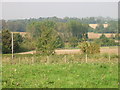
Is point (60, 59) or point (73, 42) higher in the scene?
point (60, 59)

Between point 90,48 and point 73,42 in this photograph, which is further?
point 73,42

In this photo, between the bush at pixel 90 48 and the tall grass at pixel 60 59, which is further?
the bush at pixel 90 48

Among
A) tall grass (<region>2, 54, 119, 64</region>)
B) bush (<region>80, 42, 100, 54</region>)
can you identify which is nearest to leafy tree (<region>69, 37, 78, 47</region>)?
bush (<region>80, 42, 100, 54</region>)

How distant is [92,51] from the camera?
41.7 metres

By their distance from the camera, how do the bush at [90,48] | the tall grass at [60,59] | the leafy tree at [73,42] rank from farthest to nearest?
the leafy tree at [73,42]
the bush at [90,48]
the tall grass at [60,59]

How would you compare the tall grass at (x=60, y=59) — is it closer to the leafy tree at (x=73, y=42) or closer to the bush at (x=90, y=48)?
the bush at (x=90, y=48)

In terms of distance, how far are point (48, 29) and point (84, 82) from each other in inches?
1496

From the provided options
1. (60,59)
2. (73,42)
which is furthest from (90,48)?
(73,42)

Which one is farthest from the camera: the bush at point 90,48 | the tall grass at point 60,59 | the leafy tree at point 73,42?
the leafy tree at point 73,42

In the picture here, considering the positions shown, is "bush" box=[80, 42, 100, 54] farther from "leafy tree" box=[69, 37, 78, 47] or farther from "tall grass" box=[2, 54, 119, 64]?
"leafy tree" box=[69, 37, 78, 47]

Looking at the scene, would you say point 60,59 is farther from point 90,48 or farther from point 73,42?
point 73,42

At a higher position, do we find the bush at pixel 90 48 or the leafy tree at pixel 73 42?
the bush at pixel 90 48

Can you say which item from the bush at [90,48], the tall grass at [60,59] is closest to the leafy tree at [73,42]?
the bush at [90,48]

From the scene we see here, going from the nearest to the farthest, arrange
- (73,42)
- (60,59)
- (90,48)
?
(60,59)
(90,48)
(73,42)
